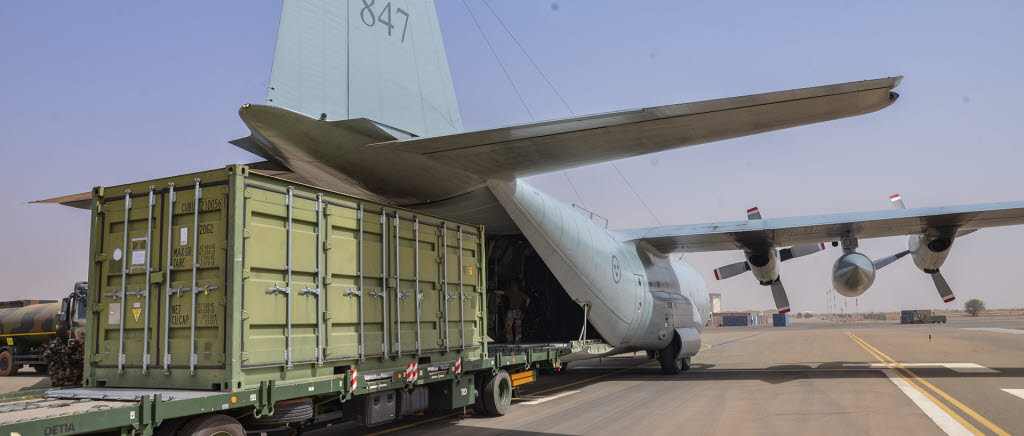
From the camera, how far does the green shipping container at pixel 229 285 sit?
6.61 metres

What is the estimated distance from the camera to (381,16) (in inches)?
370

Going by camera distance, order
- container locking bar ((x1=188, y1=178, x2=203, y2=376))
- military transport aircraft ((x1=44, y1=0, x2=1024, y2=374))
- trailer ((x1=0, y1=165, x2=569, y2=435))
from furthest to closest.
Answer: military transport aircraft ((x1=44, y1=0, x2=1024, y2=374)), container locking bar ((x1=188, y1=178, x2=203, y2=376)), trailer ((x1=0, y1=165, x2=569, y2=435))

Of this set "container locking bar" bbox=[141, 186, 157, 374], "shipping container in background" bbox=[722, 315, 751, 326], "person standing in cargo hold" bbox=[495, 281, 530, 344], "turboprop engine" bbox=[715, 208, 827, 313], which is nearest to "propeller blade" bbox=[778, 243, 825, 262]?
"turboprop engine" bbox=[715, 208, 827, 313]

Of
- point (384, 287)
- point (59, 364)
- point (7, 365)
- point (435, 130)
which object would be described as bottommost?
point (7, 365)

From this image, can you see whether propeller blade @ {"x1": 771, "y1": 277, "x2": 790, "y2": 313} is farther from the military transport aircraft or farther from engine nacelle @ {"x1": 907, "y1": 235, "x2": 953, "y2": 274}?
the military transport aircraft

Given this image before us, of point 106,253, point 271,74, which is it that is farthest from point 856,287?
point 106,253

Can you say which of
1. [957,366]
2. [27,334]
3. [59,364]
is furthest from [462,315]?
[27,334]

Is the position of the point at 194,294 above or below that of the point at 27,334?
above

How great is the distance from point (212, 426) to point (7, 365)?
2269 centimetres

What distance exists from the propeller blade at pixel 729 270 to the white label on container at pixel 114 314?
19.5m

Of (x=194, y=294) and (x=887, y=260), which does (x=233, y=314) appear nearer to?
(x=194, y=294)

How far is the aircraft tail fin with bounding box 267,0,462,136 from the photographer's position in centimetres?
809

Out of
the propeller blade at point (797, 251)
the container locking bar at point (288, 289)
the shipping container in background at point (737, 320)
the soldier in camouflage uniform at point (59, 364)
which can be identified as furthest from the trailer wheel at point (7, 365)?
the shipping container in background at point (737, 320)

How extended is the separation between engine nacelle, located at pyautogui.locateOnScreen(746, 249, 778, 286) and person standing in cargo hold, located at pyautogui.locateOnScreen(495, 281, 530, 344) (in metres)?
8.22
